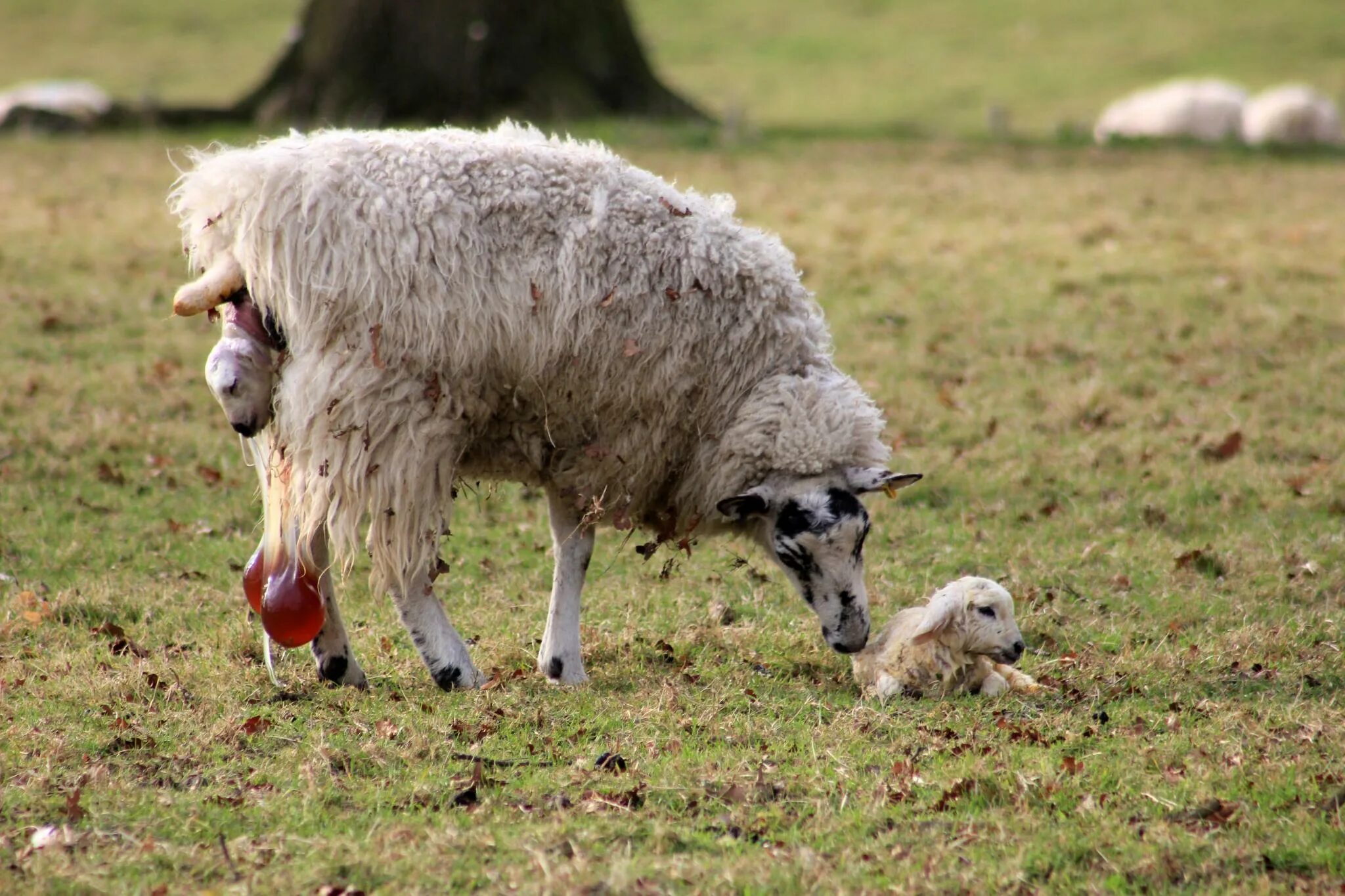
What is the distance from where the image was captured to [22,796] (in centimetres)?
423

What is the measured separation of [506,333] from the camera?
520cm

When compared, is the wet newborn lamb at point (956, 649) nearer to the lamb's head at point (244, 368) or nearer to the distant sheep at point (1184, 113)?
the lamb's head at point (244, 368)

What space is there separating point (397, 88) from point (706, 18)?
58.6ft

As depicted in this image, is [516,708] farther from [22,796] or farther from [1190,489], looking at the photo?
[1190,489]

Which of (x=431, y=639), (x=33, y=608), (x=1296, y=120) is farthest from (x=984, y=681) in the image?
(x=1296, y=120)

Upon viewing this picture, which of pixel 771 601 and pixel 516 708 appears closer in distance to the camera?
pixel 516 708

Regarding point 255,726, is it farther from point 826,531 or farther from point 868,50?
point 868,50

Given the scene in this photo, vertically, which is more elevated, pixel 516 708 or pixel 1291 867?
pixel 1291 867

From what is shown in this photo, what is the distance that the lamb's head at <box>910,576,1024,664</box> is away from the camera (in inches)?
209

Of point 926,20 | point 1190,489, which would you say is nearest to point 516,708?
point 1190,489

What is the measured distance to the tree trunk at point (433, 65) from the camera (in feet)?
56.6

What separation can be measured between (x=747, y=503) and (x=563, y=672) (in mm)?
940

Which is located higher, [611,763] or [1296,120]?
[1296,120]

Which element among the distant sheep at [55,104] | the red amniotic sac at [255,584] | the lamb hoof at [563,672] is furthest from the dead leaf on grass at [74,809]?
the distant sheep at [55,104]
